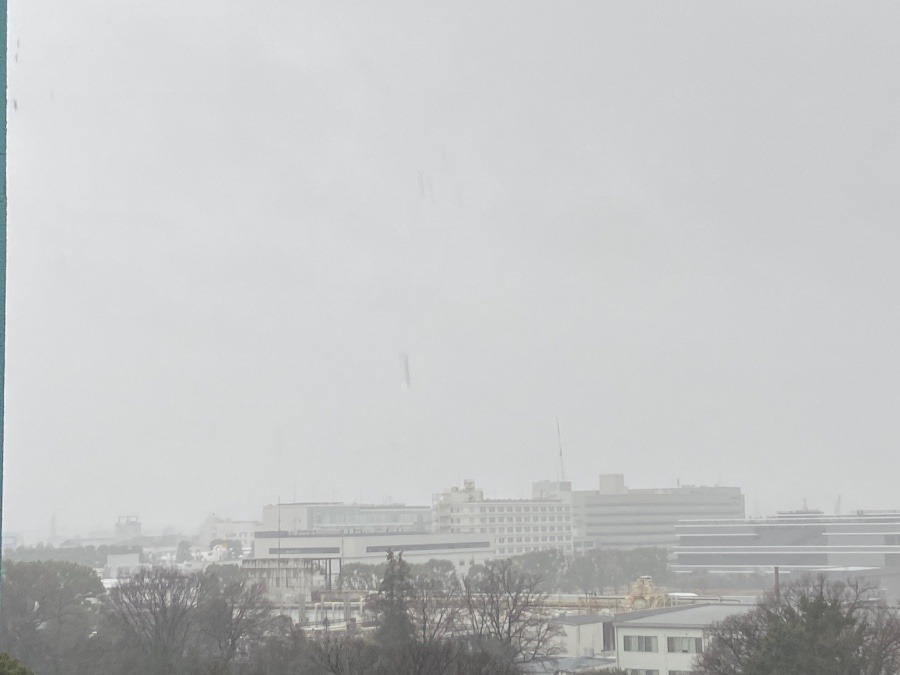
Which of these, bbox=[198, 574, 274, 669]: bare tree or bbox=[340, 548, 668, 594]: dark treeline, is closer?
bbox=[198, 574, 274, 669]: bare tree

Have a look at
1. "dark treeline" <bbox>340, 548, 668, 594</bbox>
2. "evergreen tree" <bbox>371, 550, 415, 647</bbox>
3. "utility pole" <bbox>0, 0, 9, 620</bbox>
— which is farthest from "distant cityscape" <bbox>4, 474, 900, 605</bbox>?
"utility pole" <bbox>0, 0, 9, 620</bbox>

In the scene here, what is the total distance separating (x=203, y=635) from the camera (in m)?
12.0

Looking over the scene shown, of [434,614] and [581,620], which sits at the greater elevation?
[434,614]

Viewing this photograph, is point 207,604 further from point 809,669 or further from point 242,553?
point 242,553

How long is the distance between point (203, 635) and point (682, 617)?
227 inches

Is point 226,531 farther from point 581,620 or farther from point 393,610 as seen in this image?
point 393,610

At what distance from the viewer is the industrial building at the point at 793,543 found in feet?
96.9

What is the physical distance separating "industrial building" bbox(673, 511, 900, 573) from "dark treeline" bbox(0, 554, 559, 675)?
1732 centimetres

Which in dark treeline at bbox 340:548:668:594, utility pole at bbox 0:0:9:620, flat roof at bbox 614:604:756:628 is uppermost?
utility pole at bbox 0:0:9:620

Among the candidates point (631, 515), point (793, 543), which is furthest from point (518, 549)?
point (793, 543)

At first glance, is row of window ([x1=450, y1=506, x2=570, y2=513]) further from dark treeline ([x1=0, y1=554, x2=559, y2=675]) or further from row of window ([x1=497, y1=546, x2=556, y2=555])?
dark treeline ([x1=0, y1=554, x2=559, y2=675])

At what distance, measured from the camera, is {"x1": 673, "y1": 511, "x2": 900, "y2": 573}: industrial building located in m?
29.5

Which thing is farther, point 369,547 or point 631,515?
point 631,515

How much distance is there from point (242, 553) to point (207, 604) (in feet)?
86.5
